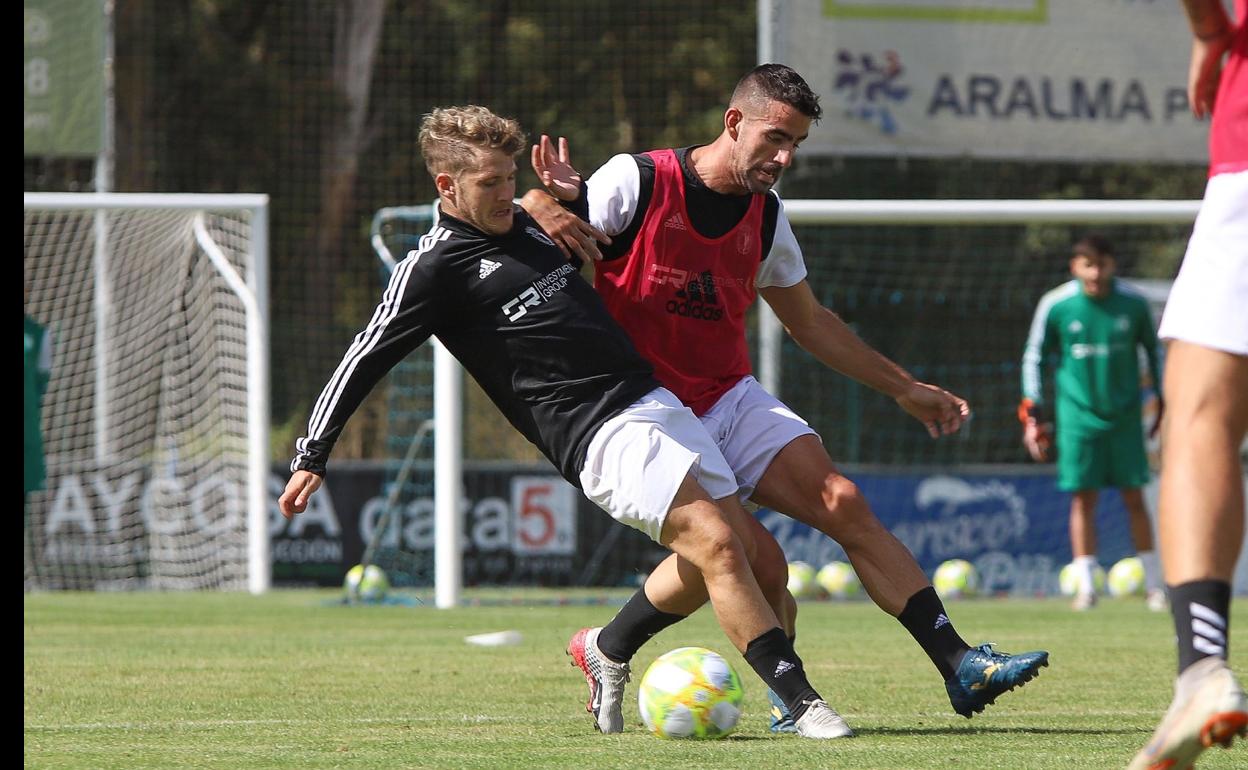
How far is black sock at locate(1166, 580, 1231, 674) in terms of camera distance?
348 cm

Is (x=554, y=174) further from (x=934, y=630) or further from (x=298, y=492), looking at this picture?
(x=934, y=630)

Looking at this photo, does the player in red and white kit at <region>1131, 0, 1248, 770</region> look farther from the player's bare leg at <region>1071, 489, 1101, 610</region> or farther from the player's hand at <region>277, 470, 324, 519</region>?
the player's bare leg at <region>1071, 489, 1101, 610</region>

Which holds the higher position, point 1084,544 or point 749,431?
point 749,431

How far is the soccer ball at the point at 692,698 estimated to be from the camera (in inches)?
212

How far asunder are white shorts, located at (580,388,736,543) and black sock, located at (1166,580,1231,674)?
6.48ft

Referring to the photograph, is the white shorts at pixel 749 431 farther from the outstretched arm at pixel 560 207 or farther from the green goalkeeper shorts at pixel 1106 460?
the green goalkeeper shorts at pixel 1106 460

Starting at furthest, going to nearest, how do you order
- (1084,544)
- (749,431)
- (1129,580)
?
1. (1129,580)
2. (1084,544)
3. (749,431)

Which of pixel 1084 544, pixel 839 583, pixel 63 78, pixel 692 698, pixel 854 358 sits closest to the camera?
pixel 692 698

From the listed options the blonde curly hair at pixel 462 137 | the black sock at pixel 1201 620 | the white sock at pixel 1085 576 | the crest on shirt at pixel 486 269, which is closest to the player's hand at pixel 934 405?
the crest on shirt at pixel 486 269

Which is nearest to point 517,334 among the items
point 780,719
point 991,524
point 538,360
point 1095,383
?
point 538,360

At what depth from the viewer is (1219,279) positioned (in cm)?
355

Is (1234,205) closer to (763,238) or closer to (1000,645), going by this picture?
(763,238)

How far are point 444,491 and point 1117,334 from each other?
4551mm

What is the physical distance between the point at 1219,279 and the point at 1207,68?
0.44m
